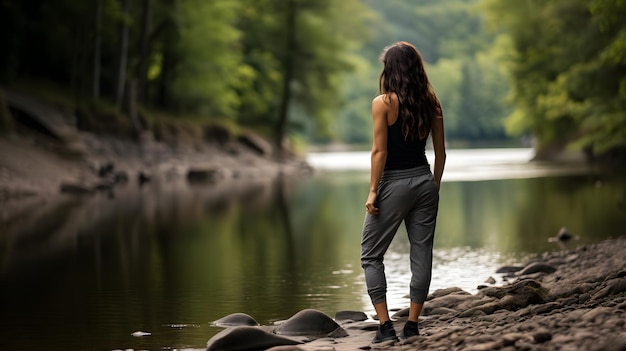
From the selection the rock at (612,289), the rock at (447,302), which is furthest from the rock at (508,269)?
the rock at (612,289)

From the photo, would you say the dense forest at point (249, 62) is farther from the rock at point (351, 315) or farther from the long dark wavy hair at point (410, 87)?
the long dark wavy hair at point (410, 87)

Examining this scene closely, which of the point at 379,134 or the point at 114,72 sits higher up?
the point at 114,72

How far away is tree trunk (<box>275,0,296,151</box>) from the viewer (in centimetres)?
5397

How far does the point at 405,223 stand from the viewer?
24.9 ft

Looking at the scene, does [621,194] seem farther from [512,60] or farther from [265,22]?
[265,22]

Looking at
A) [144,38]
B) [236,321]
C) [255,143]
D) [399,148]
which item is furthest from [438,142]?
[255,143]

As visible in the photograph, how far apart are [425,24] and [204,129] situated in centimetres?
12970

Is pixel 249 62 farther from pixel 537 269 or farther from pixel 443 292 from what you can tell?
pixel 443 292

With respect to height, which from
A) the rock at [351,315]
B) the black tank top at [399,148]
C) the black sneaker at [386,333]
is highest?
the black tank top at [399,148]

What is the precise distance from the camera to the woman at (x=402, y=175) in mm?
7523

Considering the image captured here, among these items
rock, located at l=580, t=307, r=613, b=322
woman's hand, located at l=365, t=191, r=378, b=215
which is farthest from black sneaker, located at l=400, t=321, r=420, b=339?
rock, located at l=580, t=307, r=613, b=322

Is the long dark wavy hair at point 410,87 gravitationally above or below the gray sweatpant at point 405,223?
above

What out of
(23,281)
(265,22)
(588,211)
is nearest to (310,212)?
(588,211)

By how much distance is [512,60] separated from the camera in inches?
1976
